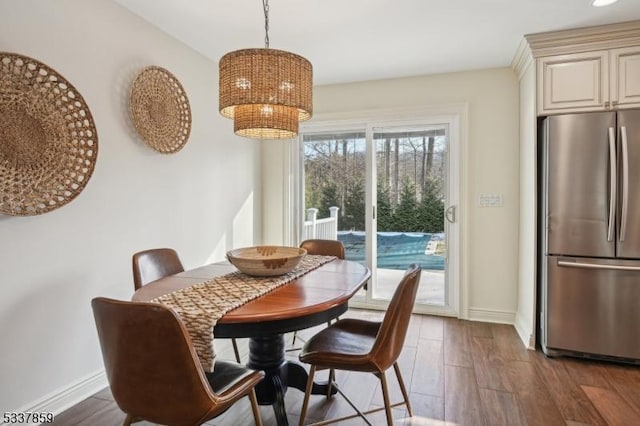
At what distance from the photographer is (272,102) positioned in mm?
1767

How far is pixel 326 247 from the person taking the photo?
291 cm

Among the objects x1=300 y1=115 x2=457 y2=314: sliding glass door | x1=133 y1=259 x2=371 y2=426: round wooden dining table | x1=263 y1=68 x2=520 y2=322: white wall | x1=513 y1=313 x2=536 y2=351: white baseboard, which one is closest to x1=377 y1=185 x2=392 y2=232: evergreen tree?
x1=300 y1=115 x2=457 y2=314: sliding glass door

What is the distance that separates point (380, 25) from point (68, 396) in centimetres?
307

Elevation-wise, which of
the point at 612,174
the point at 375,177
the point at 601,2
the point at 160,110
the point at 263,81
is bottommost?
the point at 612,174

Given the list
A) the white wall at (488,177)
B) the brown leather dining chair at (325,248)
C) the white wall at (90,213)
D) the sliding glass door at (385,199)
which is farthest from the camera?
the sliding glass door at (385,199)

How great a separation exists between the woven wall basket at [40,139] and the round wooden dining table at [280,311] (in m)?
0.73

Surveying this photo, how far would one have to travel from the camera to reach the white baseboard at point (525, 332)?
9.39 feet

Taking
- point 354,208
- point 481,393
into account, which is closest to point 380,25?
point 354,208

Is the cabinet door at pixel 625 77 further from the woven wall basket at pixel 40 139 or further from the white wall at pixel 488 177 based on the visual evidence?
the woven wall basket at pixel 40 139

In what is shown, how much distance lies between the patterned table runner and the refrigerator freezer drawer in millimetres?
1874

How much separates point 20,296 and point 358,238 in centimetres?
289

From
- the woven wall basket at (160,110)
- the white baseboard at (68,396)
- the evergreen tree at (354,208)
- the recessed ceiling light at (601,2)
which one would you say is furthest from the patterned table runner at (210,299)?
the recessed ceiling light at (601,2)

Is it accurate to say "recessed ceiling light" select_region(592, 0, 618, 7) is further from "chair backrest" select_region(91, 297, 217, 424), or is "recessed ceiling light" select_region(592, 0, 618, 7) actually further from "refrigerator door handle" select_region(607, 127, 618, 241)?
"chair backrest" select_region(91, 297, 217, 424)

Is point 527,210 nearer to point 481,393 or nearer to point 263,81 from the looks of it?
point 481,393
